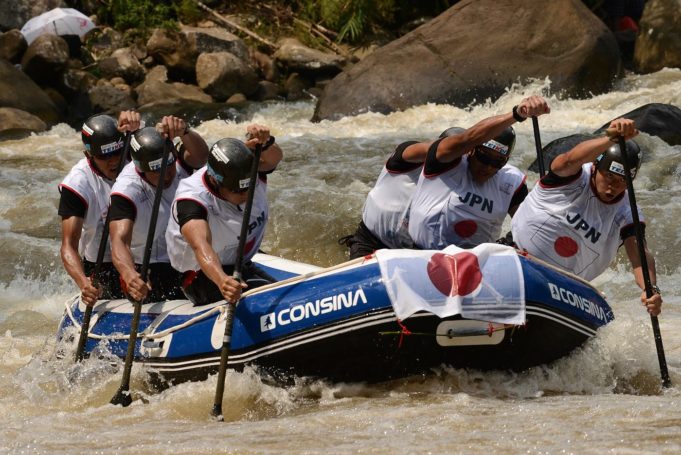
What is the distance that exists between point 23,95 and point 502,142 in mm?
10485

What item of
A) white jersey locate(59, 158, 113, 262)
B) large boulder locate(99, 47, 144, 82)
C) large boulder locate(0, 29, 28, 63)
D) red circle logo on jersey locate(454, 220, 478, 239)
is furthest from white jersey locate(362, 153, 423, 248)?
large boulder locate(0, 29, 28, 63)

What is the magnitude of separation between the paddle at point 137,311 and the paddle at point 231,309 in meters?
0.56

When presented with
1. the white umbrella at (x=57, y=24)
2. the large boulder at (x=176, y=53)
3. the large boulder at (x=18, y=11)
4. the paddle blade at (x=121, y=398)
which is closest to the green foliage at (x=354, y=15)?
the large boulder at (x=176, y=53)

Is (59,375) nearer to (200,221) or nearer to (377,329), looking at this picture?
(200,221)

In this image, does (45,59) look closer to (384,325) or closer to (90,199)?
(90,199)

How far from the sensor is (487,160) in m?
6.01

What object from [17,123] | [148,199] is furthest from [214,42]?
[148,199]

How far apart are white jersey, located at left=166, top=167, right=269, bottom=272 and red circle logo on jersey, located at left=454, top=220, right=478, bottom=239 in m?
1.11

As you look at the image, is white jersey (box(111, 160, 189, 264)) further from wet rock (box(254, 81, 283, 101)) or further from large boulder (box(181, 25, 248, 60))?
large boulder (box(181, 25, 248, 60))

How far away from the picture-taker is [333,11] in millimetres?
18062

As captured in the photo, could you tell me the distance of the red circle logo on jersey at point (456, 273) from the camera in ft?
17.2

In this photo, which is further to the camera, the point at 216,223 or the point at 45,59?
the point at 45,59

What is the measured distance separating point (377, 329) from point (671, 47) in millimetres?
11857

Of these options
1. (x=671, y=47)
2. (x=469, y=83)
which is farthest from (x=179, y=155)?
(x=671, y=47)
